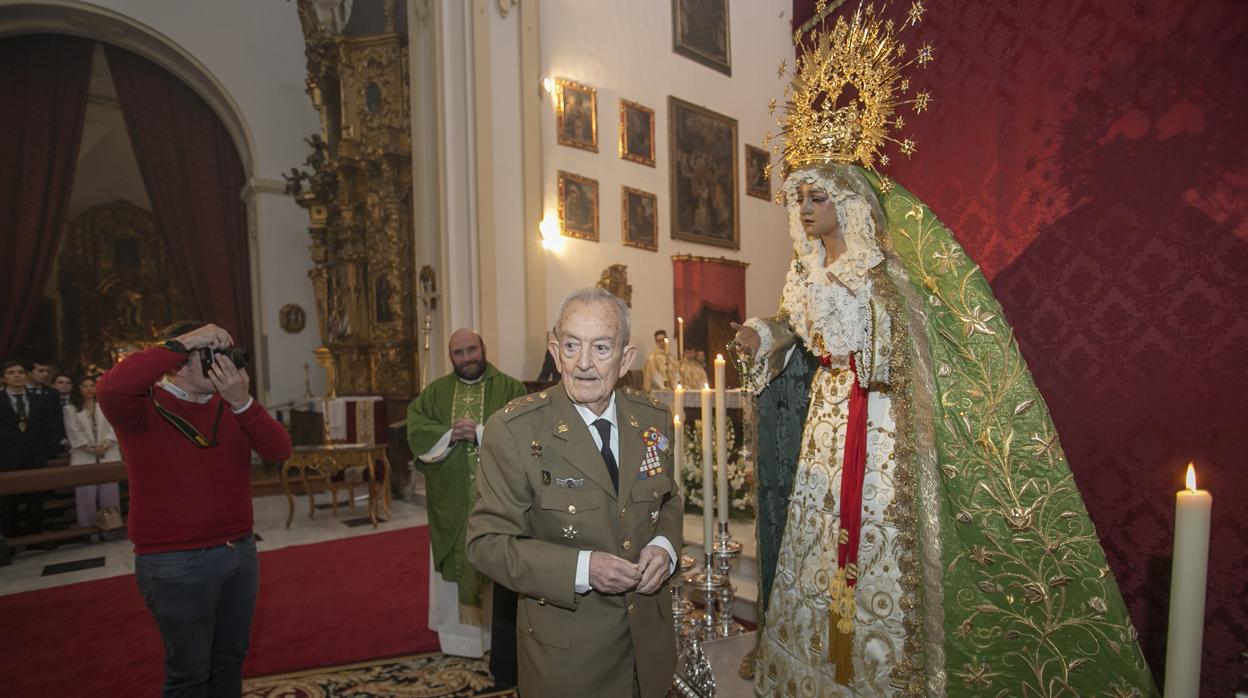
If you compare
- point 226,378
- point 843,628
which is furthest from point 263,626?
point 843,628

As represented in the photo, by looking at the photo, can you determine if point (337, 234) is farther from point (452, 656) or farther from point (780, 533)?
point (780, 533)

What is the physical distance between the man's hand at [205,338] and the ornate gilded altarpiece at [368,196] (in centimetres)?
859

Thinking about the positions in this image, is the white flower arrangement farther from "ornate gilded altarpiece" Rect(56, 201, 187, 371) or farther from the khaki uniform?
"ornate gilded altarpiece" Rect(56, 201, 187, 371)

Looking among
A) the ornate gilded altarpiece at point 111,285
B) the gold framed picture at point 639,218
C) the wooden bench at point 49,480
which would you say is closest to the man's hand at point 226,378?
the wooden bench at point 49,480

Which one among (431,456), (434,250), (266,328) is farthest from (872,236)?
(266,328)

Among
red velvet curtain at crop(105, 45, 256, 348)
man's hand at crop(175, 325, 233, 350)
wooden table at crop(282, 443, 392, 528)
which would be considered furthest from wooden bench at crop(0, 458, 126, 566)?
red velvet curtain at crop(105, 45, 256, 348)

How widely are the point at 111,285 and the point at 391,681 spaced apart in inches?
593

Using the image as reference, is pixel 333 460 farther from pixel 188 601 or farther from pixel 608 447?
pixel 608 447

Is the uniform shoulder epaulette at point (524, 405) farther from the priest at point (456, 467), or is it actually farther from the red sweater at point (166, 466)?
the priest at point (456, 467)

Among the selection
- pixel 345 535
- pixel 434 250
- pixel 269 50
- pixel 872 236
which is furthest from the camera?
pixel 269 50

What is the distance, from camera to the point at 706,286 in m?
11.2

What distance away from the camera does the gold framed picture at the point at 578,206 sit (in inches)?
356

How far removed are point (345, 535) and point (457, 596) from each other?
12.7 ft

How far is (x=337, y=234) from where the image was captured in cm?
1262
